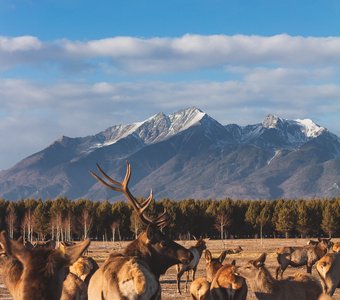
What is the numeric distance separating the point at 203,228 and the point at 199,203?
20.7ft

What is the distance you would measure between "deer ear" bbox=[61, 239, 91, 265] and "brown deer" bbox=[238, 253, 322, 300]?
9073 mm

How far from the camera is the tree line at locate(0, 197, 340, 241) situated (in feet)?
306

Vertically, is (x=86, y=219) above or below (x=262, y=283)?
above

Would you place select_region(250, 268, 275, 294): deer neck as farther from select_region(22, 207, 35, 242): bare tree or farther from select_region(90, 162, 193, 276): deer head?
select_region(22, 207, 35, 242): bare tree

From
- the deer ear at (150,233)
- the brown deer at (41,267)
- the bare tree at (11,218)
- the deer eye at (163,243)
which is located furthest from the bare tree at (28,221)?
the brown deer at (41,267)

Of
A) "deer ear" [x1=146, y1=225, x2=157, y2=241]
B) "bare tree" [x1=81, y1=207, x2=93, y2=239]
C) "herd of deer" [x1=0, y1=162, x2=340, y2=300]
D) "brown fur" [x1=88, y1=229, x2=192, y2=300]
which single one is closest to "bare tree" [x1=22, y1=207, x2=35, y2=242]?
"bare tree" [x1=81, y1=207, x2=93, y2=239]

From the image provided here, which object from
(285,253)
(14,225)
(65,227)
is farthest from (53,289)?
(14,225)

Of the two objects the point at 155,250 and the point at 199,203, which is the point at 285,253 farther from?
the point at 199,203

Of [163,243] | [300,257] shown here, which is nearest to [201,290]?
[163,243]

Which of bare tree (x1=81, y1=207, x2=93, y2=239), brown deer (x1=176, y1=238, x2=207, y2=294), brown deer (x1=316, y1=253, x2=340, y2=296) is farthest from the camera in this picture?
bare tree (x1=81, y1=207, x2=93, y2=239)

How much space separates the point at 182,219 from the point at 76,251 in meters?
94.1

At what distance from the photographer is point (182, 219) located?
9906cm

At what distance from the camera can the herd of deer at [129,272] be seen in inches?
214

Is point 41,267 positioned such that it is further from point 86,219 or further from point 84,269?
point 86,219
